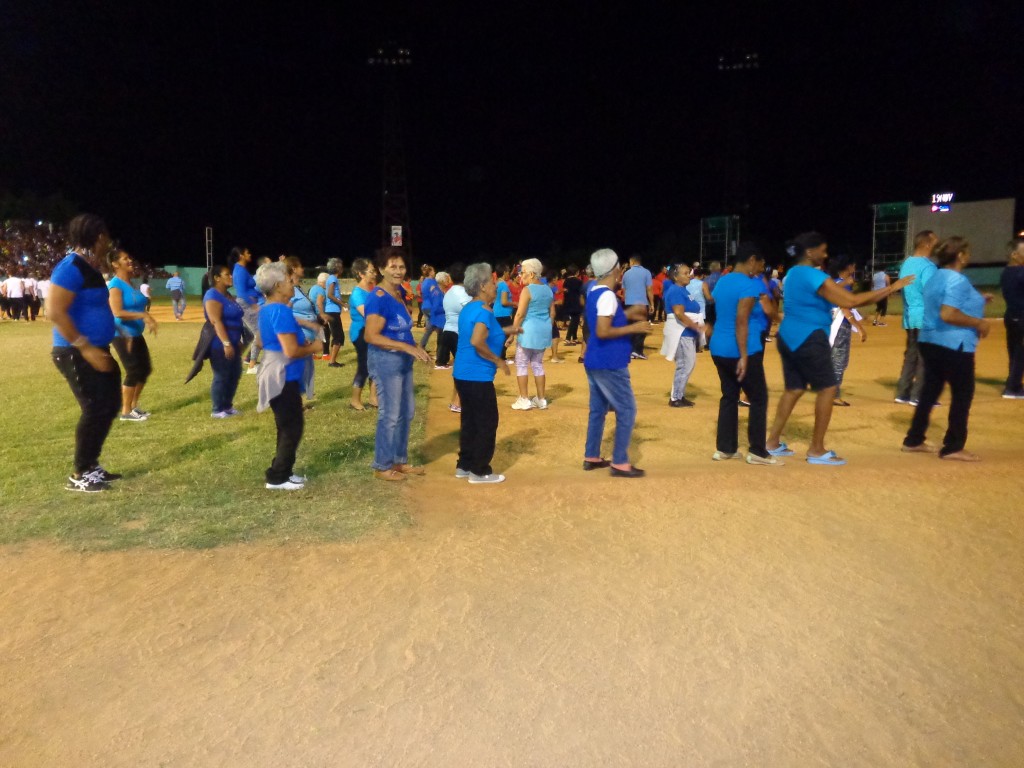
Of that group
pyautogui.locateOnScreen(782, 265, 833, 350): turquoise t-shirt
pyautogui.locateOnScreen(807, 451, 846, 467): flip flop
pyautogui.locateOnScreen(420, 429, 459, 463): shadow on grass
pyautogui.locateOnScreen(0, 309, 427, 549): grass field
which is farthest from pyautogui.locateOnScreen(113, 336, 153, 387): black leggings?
pyautogui.locateOnScreen(807, 451, 846, 467): flip flop

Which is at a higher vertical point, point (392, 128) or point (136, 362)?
point (392, 128)

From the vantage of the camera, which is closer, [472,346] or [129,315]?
[472,346]

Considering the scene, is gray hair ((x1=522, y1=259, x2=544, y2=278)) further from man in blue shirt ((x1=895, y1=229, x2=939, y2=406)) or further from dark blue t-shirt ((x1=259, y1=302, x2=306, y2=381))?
man in blue shirt ((x1=895, y1=229, x2=939, y2=406))

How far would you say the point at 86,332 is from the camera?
17.9 ft

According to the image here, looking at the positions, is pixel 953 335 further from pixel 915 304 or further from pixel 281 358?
pixel 281 358

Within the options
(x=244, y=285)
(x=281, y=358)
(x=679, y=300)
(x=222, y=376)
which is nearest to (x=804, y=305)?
(x=679, y=300)

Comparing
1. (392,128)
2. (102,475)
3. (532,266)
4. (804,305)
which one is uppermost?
(392,128)

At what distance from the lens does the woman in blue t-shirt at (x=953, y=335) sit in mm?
6301

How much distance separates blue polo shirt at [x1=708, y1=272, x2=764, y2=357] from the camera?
6273mm

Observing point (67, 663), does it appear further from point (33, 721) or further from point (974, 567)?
point (974, 567)

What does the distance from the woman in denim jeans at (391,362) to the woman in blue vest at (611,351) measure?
1271 millimetres

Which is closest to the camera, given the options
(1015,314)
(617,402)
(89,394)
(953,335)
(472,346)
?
(89,394)

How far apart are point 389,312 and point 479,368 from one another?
2.55ft

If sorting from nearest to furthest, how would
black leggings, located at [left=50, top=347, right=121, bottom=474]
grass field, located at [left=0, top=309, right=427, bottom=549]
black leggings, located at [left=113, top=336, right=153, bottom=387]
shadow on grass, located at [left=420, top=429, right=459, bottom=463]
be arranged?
grass field, located at [left=0, top=309, right=427, bottom=549], black leggings, located at [left=50, top=347, right=121, bottom=474], shadow on grass, located at [left=420, top=429, right=459, bottom=463], black leggings, located at [left=113, top=336, right=153, bottom=387]
